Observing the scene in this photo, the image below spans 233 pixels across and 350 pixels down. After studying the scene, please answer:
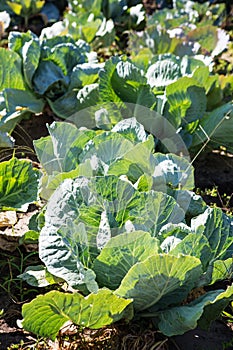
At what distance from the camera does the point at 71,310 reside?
6.16 ft

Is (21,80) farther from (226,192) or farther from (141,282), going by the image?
(141,282)

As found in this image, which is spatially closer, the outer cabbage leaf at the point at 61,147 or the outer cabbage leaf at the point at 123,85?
the outer cabbage leaf at the point at 61,147

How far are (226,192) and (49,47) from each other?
47.9 inches

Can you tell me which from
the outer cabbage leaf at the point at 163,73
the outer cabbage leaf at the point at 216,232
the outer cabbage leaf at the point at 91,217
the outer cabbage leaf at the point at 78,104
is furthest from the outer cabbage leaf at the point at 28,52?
the outer cabbage leaf at the point at 216,232

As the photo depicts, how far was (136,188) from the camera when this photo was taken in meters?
2.21

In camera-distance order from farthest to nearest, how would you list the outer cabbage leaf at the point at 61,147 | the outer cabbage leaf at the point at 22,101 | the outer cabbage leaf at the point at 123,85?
the outer cabbage leaf at the point at 22,101
the outer cabbage leaf at the point at 123,85
the outer cabbage leaf at the point at 61,147

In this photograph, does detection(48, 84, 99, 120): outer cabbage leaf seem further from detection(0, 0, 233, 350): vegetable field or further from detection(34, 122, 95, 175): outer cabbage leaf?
detection(34, 122, 95, 175): outer cabbage leaf

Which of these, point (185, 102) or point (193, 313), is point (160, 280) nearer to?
point (193, 313)

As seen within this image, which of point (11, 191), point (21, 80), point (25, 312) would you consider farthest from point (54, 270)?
point (21, 80)

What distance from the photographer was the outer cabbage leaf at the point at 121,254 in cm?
192

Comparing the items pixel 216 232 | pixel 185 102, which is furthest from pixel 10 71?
pixel 216 232

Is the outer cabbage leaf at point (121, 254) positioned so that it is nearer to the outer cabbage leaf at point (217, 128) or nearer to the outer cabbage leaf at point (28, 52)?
the outer cabbage leaf at point (217, 128)

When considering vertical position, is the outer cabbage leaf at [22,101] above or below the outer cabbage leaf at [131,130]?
below

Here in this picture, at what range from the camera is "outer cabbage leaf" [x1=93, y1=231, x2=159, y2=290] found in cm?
192
